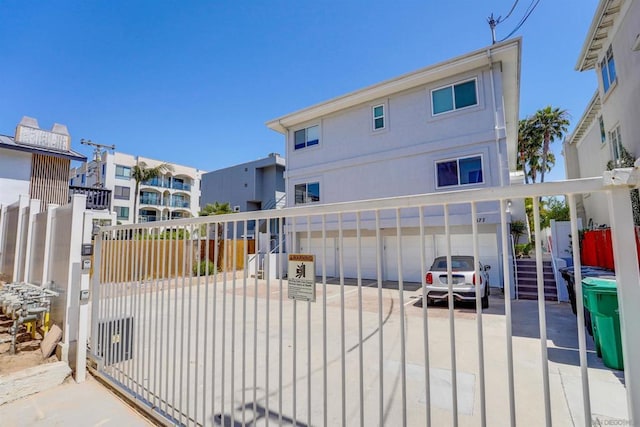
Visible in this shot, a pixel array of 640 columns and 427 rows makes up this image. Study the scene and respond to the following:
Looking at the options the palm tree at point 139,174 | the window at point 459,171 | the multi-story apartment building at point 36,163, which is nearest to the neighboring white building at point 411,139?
the window at point 459,171

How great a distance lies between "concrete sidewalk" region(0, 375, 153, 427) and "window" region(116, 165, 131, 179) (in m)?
37.8

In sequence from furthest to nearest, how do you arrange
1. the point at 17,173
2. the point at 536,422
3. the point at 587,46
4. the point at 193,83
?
the point at 587,46 → the point at 17,173 → the point at 193,83 → the point at 536,422

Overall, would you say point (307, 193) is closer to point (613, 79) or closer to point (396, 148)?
point (396, 148)

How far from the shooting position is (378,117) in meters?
13.6

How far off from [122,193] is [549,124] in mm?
44220

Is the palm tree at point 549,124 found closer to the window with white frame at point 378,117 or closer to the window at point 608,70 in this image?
the window at point 608,70

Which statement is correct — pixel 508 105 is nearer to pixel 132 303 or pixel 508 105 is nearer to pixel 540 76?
pixel 540 76

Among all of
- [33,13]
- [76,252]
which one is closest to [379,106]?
[33,13]

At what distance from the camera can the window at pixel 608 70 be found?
10.8 m

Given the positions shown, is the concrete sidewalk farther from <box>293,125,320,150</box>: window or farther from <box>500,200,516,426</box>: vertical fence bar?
<box>293,125,320,150</box>: window

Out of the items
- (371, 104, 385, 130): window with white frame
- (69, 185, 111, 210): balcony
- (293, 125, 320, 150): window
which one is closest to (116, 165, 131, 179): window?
(69, 185, 111, 210): balcony

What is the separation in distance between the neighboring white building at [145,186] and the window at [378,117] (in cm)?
3000

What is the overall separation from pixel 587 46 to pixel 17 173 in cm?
2225

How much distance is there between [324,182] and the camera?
1468 centimetres
